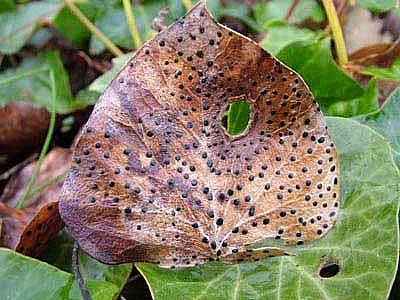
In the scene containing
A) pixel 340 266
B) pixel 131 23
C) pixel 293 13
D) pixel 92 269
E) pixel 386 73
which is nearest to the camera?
pixel 340 266

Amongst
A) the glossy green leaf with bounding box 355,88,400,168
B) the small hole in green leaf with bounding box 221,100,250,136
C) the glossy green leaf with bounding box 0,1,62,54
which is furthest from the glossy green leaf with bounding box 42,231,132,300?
the glossy green leaf with bounding box 0,1,62,54

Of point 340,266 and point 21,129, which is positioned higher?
point 340,266

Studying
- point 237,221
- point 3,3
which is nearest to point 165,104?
point 237,221

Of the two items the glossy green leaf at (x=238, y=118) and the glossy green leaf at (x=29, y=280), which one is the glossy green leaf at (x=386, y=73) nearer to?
the glossy green leaf at (x=238, y=118)

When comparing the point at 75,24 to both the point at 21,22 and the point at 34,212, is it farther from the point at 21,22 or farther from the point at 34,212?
the point at 34,212

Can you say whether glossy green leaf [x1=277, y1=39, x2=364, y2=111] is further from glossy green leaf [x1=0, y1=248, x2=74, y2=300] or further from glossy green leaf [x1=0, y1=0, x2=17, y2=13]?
glossy green leaf [x1=0, y1=0, x2=17, y2=13]

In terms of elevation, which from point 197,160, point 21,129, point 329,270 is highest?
point 197,160

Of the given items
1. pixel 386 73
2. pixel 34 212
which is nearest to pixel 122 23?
pixel 34 212
